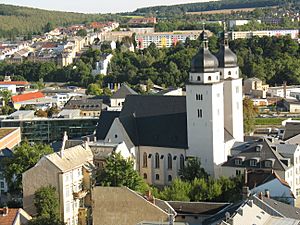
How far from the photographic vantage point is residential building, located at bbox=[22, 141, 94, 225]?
34.2 m

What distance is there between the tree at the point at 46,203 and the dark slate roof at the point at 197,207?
17.3 ft

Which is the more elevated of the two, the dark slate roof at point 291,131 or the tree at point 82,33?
the tree at point 82,33

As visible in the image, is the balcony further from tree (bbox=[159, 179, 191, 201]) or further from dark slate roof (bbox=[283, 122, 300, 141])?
dark slate roof (bbox=[283, 122, 300, 141])

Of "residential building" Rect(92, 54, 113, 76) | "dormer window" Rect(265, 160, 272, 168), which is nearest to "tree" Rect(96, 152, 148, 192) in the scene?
"dormer window" Rect(265, 160, 272, 168)

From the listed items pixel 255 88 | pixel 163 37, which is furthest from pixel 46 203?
pixel 163 37

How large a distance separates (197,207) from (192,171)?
7113 millimetres

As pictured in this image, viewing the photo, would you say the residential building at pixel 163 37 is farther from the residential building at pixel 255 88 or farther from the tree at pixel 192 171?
the tree at pixel 192 171

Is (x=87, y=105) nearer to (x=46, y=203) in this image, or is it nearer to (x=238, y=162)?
(x=238, y=162)

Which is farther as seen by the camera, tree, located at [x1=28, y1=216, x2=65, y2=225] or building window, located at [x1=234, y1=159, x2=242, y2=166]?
building window, located at [x1=234, y1=159, x2=242, y2=166]

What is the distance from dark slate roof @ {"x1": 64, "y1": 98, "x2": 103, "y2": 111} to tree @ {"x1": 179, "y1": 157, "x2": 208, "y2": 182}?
112ft

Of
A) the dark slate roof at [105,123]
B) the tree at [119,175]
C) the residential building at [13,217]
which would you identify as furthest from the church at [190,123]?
the residential building at [13,217]

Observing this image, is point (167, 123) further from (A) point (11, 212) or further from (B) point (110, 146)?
(A) point (11, 212)

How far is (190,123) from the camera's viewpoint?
41.0 m

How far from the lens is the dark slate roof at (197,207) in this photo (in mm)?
32719
